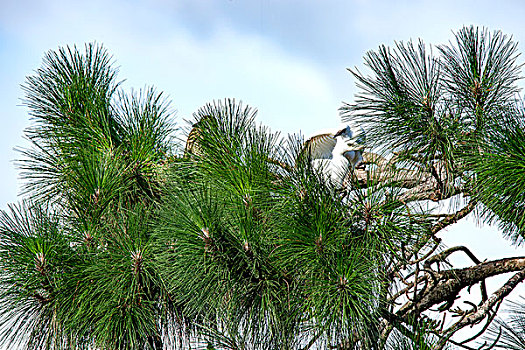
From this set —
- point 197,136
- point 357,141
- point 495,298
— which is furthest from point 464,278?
point 197,136

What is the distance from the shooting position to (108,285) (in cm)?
151

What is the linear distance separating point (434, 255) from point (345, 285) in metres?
0.35

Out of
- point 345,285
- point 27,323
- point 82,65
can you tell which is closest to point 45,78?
point 82,65

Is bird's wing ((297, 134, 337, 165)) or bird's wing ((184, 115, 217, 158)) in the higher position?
bird's wing ((297, 134, 337, 165))

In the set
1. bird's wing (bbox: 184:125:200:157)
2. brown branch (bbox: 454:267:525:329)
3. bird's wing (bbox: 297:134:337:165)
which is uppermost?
bird's wing (bbox: 297:134:337:165)

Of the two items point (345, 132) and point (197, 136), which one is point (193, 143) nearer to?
point (197, 136)

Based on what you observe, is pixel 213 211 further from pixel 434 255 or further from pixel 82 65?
pixel 82 65

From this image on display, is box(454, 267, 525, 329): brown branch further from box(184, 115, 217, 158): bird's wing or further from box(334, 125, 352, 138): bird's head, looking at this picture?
box(184, 115, 217, 158): bird's wing

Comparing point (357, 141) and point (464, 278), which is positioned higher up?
point (357, 141)

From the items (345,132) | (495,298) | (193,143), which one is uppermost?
(345,132)

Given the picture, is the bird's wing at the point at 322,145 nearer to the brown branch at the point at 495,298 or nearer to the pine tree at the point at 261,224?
the pine tree at the point at 261,224

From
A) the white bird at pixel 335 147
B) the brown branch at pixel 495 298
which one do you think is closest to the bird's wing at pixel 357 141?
the white bird at pixel 335 147

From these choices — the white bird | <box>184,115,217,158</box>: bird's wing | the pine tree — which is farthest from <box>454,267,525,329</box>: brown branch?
<box>184,115,217,158</box>: bird's wing

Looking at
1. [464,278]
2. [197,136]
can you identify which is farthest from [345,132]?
[464,278]
